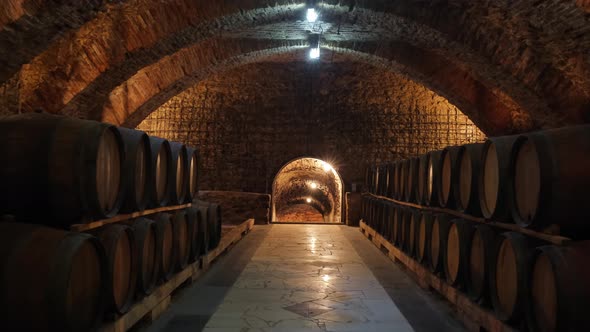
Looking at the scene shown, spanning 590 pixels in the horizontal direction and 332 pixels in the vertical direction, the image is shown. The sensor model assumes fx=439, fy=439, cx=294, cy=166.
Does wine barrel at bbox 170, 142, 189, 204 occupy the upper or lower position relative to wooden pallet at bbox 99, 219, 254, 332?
upper

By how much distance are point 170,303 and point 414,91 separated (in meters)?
9.96

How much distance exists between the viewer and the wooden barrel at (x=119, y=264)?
280 centimetres

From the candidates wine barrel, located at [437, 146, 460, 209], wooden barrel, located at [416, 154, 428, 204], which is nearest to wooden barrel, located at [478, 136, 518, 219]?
wine barrel, located at [437, 146, 460, 209]

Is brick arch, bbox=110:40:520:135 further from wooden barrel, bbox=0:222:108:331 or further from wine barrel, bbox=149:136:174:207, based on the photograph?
wooden barrel, bbox=0:222:108:331

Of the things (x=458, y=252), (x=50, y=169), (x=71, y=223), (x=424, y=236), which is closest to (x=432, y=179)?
(x=424, y=236)

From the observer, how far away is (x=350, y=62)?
12430 mm

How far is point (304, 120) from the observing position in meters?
12.4

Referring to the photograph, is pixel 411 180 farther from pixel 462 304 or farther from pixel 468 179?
pixel 462 304

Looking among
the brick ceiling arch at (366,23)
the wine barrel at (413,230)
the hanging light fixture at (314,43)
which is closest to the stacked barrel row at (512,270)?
the wine barrel at (413,230)

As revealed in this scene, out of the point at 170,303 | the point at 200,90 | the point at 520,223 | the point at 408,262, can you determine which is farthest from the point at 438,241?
the point at 200,90

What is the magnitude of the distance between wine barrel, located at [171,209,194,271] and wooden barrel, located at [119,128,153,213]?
69cm

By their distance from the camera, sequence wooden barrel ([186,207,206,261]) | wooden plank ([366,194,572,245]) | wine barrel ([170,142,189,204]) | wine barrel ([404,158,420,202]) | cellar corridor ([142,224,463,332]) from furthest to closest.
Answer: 1. wine barrel ([404,158,420,202])
2. wooden barrel ([186,207,206,261])
3. wine barrel ([170,142,189,204])
4. cellar corridor ([142,224,463,332])
5. wooden plank ([366,194,572,245])

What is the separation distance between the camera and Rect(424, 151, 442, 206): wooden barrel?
183 inches

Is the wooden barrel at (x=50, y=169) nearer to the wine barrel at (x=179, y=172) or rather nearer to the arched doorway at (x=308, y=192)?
the wine barrel at (x=179, y=172)
